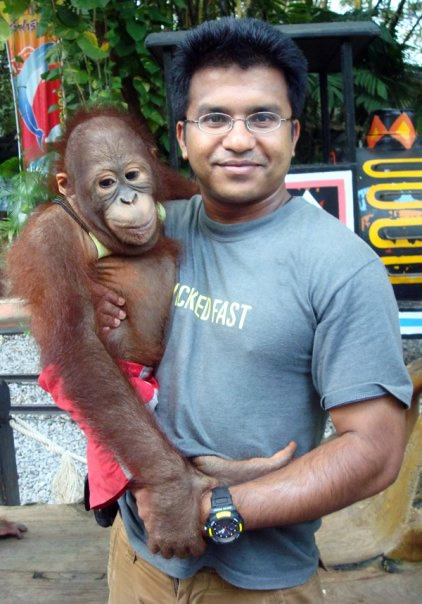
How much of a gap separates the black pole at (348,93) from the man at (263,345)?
2.40 meters

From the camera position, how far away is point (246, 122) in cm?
132

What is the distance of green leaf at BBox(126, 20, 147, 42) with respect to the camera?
4.35 meters

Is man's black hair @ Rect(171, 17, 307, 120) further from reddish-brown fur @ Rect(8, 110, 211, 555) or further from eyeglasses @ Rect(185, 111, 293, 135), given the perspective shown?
reddish-brown fur @ Rect(8, 110, 211, 555)

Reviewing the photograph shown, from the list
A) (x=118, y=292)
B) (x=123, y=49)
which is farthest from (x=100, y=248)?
(x=123, y=49)

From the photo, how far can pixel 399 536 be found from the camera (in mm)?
2244

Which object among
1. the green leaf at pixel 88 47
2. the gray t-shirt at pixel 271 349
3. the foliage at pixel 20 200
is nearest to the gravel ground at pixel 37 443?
the foliage at pixel 20 200

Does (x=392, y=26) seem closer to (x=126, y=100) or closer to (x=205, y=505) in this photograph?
(x=126, y=100)

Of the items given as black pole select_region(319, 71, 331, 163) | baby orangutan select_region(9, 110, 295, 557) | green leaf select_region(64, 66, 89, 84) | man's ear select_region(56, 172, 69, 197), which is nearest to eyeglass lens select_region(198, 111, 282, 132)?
baby orangutan select_region(9, 110, 295, 557)

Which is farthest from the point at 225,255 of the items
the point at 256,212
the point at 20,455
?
the point at 20,455

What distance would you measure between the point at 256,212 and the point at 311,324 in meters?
0.27

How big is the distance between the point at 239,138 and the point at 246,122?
0.04 metres

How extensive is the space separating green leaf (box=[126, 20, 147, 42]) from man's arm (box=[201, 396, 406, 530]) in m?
3.69

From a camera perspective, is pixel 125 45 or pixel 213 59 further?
pixel 125 45

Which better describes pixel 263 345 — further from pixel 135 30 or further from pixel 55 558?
pixel 135 30
